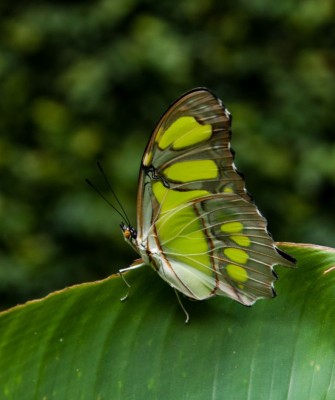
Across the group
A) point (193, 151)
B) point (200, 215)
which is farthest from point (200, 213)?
point (193, 151)

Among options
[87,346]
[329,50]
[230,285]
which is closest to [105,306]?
[87,346]

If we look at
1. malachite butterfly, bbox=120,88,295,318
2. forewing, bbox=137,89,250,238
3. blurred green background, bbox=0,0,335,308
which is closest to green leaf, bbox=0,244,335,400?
malachite butterfly, bbox=120,88,295,318

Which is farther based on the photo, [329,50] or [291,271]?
[329,50]

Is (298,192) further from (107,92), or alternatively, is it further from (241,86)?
(107,92)

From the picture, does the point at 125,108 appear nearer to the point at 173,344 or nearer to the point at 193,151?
the point at 193,151

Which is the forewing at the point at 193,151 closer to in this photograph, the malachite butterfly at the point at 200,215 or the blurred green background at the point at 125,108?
the malachite butterfly at the point at 200,215

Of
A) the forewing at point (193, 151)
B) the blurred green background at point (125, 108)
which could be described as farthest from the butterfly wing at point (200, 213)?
the blurred green background at point (125, 108)

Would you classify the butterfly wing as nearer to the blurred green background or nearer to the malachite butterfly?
the malachite butterfly
